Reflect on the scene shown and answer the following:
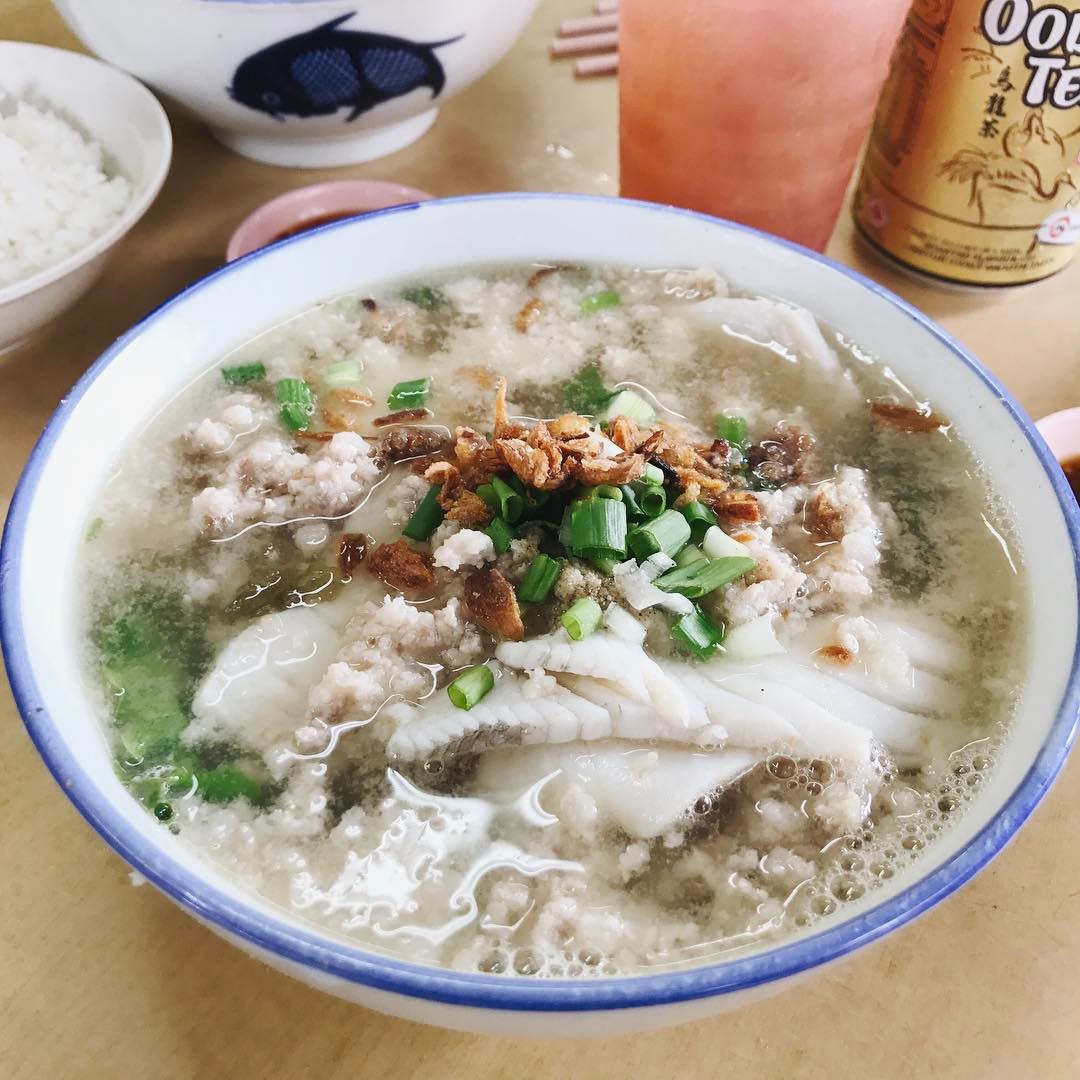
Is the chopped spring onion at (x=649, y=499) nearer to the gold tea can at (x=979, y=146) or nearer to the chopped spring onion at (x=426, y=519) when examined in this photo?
the chopped spring onion at (x=426, y=519)

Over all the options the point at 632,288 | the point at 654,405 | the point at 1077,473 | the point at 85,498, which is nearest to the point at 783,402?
the point at 654,405

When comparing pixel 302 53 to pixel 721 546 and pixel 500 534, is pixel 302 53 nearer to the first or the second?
pixel 500 534

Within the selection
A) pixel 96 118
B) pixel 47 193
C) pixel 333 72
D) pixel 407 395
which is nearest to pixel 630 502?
pixel 407 395

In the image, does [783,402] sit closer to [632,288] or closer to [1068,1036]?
[632,288]

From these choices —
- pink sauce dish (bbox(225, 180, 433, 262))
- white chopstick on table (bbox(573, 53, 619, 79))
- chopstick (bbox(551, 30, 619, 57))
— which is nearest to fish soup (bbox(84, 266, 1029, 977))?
pink sauce dish (bbox(225, 180, 433, 262))

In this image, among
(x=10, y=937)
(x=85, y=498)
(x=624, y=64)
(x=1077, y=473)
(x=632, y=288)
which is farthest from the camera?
(x=624, y=64)

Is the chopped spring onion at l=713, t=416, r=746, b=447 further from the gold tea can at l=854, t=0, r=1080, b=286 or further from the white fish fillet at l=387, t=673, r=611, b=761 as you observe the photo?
the gold tea can at l=854, t=0, r=1080, b=286
